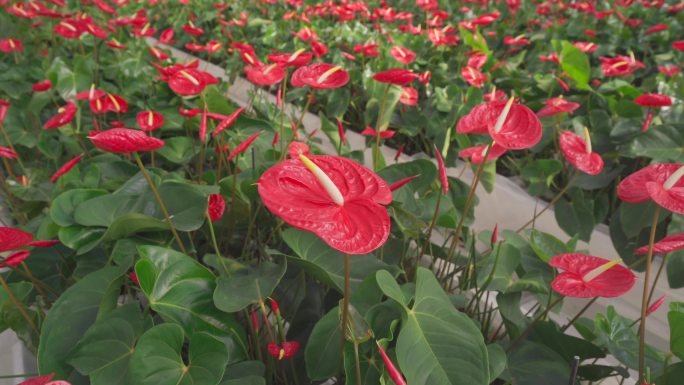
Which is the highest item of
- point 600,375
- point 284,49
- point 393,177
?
point 393,177

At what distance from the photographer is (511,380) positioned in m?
0.57

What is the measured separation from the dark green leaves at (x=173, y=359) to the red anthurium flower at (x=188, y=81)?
1.33 feet

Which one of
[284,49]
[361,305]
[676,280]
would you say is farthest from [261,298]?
[284,49]

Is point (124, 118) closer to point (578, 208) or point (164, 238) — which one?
point (164, 238)

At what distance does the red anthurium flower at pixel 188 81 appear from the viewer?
2.52 feet

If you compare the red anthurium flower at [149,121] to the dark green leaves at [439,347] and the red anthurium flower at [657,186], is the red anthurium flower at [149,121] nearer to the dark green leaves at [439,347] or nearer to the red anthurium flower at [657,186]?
the dark green leaves at [439,347]

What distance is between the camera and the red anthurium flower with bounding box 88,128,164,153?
47 cm

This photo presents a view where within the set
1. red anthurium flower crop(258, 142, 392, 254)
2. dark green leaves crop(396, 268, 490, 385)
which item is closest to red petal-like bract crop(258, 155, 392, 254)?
red anthurium flower crop(258, 142, 392, 254)

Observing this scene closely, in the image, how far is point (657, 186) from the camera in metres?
0.46

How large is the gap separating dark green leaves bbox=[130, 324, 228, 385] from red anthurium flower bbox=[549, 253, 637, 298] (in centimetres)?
32

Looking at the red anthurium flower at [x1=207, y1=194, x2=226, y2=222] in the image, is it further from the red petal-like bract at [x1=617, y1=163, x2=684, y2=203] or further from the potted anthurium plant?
the red petal-like bract at [x1=617, y1=163, x2=684, y2=203]

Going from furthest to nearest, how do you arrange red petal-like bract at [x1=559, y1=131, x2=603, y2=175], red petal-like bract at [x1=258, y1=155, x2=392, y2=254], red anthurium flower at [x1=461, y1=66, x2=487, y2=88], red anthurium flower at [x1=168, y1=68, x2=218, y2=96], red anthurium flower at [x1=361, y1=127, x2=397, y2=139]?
1. red anthurium flower at [x1=461, y1=66, x2=487, y2=88]
2. red anthurium flower at [x1=361, y1=127, x2=397, y2=139]
3. red anthurium flower at [x1=168, y1=68, x2=218, y2=96]
4. red petal-like bract at [x1=559, y1=131, x2=603, y2=175]
5. red petal-like bract at [x1=258, y1=155, x2=392, y2=254]

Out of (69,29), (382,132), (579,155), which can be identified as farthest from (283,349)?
(69,29)

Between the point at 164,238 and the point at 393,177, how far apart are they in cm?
32
